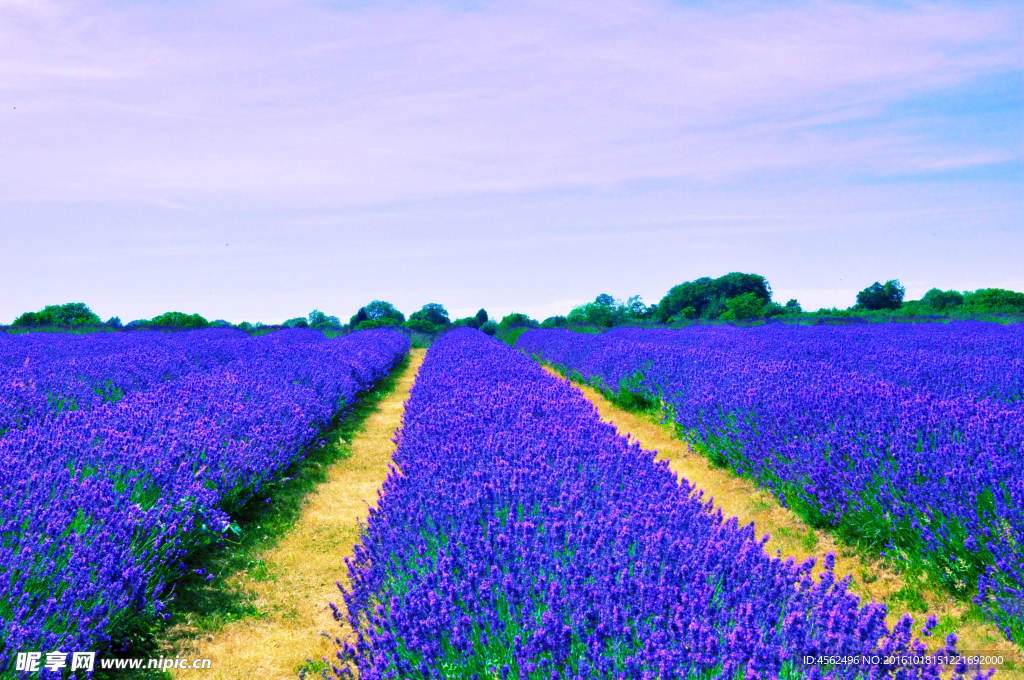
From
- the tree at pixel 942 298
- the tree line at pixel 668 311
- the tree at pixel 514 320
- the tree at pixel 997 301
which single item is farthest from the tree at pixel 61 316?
the tree at pixel 942 298

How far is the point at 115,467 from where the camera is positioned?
3354 millimetres

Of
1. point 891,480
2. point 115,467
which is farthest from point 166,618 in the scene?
point 891,480

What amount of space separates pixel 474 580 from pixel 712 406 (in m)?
4.15

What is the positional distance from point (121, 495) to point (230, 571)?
2.90 feet

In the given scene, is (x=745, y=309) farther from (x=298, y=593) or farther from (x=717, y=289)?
(x=298, y=593)

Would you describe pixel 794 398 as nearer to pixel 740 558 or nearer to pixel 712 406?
pixel 712 406

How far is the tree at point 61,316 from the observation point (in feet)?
107

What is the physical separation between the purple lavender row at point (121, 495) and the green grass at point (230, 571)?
0.11 m

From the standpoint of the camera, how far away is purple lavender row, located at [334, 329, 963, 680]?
1.54 meters

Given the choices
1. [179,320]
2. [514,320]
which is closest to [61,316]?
[179,320]

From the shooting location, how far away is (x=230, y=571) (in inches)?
141

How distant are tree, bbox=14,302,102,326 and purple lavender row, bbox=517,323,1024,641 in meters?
34.4

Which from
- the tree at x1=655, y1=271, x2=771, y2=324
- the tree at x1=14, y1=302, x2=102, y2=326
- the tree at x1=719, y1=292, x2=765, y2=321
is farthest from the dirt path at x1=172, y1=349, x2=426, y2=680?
the tree at x1=655, y1=271, x2=771, y2=324

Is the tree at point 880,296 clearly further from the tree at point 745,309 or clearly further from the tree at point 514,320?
the tree at point 514,320
